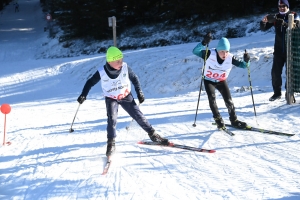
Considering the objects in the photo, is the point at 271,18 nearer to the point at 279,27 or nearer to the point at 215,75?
the point at 279,27

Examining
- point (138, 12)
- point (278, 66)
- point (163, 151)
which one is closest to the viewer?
point (163, 151)

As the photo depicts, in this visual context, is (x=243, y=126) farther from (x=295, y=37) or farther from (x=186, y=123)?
(x=295, y=37)

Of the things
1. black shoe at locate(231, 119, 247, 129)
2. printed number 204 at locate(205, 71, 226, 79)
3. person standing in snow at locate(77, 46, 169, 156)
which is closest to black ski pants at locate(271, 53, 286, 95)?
black shoe at locate(231, 119, 247, 129)

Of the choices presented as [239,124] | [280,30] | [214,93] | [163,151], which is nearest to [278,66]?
[280,30]

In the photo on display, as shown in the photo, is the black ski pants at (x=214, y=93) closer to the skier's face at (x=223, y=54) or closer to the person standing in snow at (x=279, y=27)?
the skier's face at (x=223, y=54)

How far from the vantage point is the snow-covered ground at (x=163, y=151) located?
17.1ft

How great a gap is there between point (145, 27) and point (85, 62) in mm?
10408

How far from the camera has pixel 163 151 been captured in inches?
262

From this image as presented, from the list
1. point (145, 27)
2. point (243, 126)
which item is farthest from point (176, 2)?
point (243, 126)

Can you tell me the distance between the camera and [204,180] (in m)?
5.38

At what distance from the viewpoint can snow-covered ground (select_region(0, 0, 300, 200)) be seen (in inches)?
205

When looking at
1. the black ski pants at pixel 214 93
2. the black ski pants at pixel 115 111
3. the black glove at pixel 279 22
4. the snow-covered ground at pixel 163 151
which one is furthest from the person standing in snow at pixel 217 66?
the black glove at pixel 279 22

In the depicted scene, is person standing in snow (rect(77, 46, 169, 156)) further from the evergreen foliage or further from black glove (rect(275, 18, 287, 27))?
the evergreen foliage

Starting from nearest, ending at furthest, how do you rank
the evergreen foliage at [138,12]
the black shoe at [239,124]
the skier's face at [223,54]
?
the skier's face at [223,54], the black shoe at [239,124], the evergreen foliage at [138,12]
